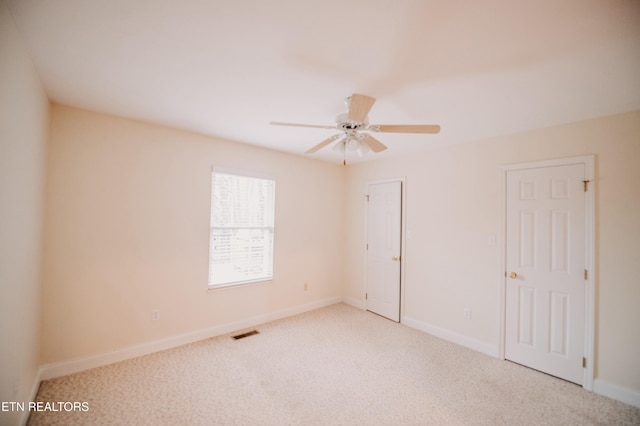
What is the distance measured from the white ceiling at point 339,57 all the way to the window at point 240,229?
3.91ft

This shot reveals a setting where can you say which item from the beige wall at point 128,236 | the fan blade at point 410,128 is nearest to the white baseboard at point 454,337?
the beige wall at point 128,236

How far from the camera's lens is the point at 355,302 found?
4.67 m

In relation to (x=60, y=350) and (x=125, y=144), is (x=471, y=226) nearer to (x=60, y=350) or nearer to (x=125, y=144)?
(x=125, y=144)

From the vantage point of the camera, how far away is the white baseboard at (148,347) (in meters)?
2.40

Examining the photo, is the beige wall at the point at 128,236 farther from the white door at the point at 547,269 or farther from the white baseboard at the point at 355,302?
the white door at the point at 547,269

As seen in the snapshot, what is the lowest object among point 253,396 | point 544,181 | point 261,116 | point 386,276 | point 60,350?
point 253,396

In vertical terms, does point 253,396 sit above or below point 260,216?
below

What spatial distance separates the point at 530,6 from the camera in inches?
49.4

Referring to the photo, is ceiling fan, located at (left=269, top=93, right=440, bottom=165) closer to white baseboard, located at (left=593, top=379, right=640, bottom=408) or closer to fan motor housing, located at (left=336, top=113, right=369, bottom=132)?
fan motor housing, located at (left=336, top=113, right=369, bottom=132)

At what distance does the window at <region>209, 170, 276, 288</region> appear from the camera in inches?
136

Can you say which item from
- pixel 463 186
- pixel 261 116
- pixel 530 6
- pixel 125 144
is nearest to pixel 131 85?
pixel 125 144

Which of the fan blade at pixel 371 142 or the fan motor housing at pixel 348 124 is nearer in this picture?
the fan motor housing at pixel 348 124

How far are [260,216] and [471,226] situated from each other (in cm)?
293

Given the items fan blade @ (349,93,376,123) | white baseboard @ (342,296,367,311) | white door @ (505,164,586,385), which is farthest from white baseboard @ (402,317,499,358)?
fan blade @ (349,93,376,123)
